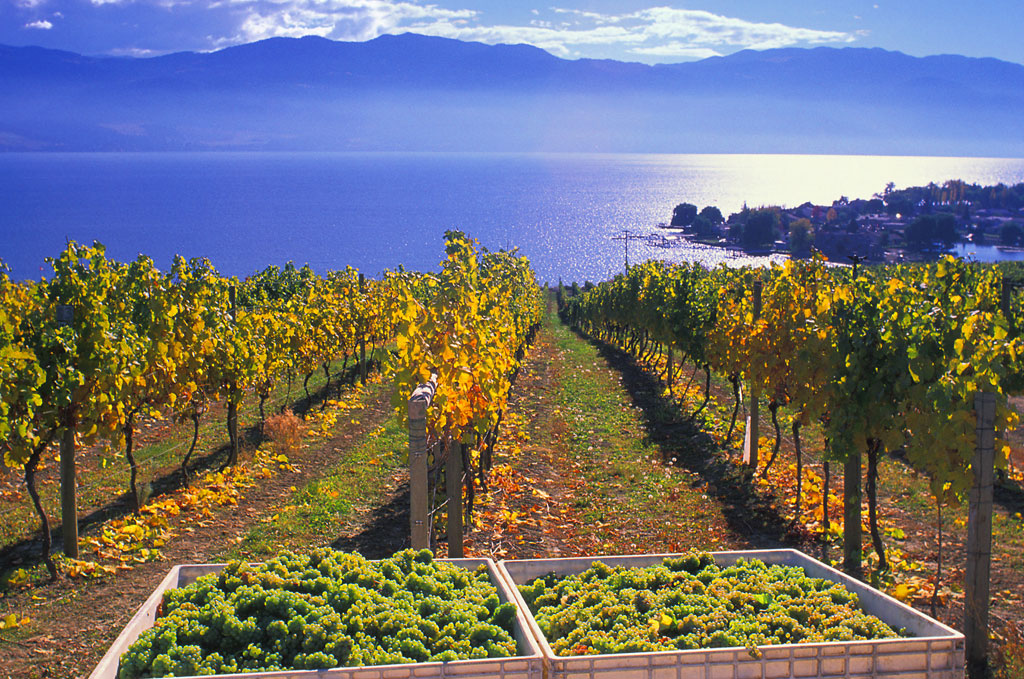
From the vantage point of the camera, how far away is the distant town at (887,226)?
128 metres

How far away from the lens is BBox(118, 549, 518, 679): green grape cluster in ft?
11.3

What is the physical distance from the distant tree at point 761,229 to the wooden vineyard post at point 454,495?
6125 inches

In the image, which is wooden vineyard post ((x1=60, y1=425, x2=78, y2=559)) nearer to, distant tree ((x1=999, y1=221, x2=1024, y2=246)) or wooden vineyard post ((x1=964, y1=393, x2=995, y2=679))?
wooden vineyard post ((x1=964, y1=393, x2=995, y2=679))

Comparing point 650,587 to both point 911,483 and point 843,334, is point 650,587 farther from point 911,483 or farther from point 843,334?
point 911,483

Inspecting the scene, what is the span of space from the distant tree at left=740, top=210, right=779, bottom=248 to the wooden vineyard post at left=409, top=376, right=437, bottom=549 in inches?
6188

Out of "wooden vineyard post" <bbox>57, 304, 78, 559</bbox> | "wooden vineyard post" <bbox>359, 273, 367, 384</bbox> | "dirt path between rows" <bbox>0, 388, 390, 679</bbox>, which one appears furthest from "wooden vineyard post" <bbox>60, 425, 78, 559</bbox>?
"wooden vineyard post" <bbox>359, 273, 367, 384</bbox>

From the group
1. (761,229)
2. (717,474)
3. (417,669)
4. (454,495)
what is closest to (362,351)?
(717,474)

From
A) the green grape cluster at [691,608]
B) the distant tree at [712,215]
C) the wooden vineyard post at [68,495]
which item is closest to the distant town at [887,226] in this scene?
the distant tree at [712,215]

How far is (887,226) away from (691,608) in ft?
533

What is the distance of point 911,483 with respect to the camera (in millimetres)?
11883

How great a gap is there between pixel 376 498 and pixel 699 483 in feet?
16.6

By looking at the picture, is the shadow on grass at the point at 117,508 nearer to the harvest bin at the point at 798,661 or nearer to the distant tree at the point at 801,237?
the harvest bin at the point at 798,661

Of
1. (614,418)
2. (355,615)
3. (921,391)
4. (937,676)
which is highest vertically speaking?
(921,391)

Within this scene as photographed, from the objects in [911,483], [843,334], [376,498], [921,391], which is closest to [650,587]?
[921,391]
